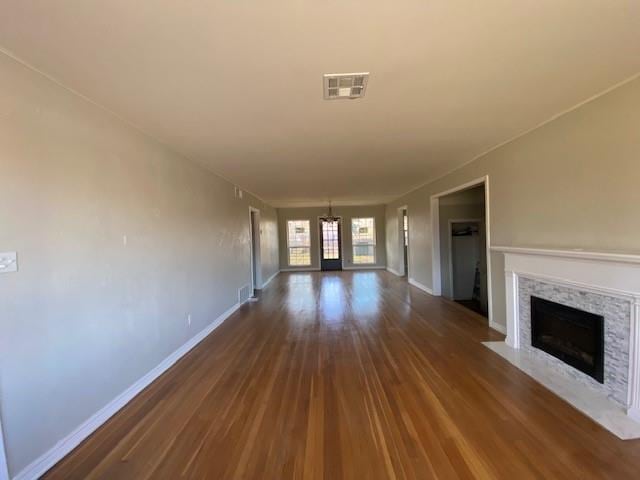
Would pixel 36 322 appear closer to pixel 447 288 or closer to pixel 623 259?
pixel 623 259

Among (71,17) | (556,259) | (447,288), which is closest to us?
(71,17)

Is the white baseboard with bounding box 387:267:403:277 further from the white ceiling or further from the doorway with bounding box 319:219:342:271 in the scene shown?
the white ceiling

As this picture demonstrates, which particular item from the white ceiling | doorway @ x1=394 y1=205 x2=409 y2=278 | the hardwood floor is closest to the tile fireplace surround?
the hardwood floor

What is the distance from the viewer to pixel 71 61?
171cm

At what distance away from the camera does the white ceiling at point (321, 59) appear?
141cm

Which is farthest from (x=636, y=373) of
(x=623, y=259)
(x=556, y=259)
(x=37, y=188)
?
(x=37, y=188)

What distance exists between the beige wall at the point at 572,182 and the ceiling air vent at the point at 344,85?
1.94 meters

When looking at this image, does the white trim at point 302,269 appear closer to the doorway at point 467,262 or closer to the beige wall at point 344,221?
the beige wall at point 344,221

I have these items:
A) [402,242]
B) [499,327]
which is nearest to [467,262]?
[402,242]

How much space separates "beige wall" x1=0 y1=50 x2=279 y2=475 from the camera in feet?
5.36

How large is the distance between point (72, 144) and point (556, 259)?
13.2ft

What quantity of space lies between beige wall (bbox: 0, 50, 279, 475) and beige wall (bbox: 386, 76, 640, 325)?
3.91 m

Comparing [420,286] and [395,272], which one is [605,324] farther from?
[395,272]

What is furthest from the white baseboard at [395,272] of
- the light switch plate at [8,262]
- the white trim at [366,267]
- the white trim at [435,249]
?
the light switch plate at [8,262]
